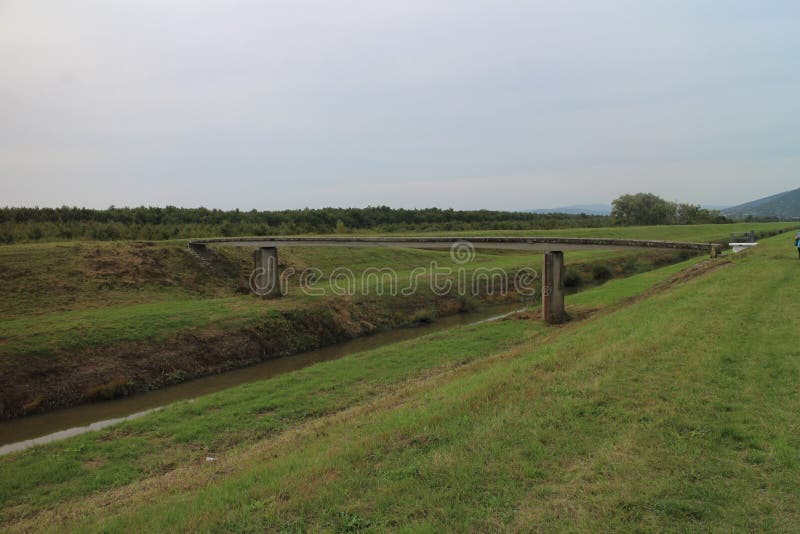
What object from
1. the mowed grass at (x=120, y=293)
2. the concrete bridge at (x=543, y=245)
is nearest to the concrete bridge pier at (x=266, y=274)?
the concrete bridge at (x=543, y=245)

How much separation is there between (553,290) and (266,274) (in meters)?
20.4

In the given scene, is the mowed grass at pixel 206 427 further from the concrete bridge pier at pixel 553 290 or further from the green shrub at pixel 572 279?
the green shrub at pixel 572 279

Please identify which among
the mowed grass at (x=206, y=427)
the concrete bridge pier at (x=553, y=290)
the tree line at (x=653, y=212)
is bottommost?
the mowed grass at (x=206, y=427)

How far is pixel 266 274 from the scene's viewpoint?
36.4m

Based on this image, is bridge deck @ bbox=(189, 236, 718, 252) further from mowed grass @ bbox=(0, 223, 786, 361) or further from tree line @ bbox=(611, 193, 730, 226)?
tree line @ bbox=(611, 193, 730, 226)

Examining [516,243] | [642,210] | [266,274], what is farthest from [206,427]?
[642,210]

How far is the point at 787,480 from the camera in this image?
569 centimetres

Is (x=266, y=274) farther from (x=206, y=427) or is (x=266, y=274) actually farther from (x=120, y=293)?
(x=206, y=427)

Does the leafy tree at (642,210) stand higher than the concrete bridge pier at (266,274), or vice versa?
the leafy tree at (642,210)

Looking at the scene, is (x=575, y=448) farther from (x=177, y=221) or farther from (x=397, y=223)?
(x=397, y=223)

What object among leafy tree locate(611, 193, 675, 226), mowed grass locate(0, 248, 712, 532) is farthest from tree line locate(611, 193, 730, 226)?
mowed grass locate(0, 248, 712, 532)

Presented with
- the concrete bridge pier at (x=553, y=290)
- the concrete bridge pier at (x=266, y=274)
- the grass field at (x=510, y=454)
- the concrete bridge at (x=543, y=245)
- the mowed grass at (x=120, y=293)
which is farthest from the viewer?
the concrete bridge pier at (x=266, y=274)

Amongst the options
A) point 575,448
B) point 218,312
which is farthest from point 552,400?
point 218,312

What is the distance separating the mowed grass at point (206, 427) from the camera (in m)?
11.3
